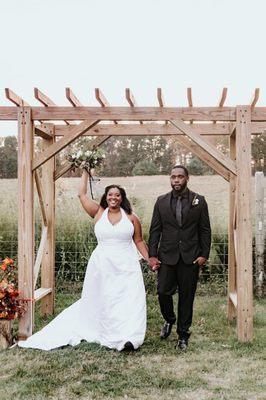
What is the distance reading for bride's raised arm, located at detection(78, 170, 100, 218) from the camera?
6247 mm

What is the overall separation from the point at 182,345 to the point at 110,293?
3.15ft

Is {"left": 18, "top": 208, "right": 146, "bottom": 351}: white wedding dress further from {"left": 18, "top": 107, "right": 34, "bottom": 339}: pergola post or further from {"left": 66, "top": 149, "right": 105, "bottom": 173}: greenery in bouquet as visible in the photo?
{"left": 66, "top": 149, "right": 105, "bottom": 173}: greenery in bouquet

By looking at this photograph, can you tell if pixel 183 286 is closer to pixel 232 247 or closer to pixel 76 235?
pixel 232 247

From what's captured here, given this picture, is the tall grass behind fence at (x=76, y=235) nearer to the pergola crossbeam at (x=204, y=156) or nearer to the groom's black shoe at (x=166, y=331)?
the pergola crossbeam at (x=204, y=156)

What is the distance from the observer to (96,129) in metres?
7.18

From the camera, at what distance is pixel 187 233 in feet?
19.2

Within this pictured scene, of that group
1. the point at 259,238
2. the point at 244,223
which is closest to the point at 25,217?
the point at 244,223

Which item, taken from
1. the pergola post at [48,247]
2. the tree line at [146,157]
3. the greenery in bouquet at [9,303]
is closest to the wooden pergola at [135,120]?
the greenery in bouquet at [9,303]

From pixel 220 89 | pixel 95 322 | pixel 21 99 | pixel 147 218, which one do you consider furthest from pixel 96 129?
pixel 147 218

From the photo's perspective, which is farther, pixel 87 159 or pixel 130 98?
pixel 87 159

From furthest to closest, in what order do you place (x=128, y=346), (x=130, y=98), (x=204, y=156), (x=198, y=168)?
(x=198, y=168), (x=204, y=156), (x=130, y=98), (x=128, y=346)

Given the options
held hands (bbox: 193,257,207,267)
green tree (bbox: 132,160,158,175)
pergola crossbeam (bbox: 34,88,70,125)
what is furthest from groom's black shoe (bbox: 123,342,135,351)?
green tree (bbox: 132,160,158,175)

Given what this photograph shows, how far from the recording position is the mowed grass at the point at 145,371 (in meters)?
4.39

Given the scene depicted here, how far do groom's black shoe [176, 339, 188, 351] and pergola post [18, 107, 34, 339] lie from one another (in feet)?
5.33
